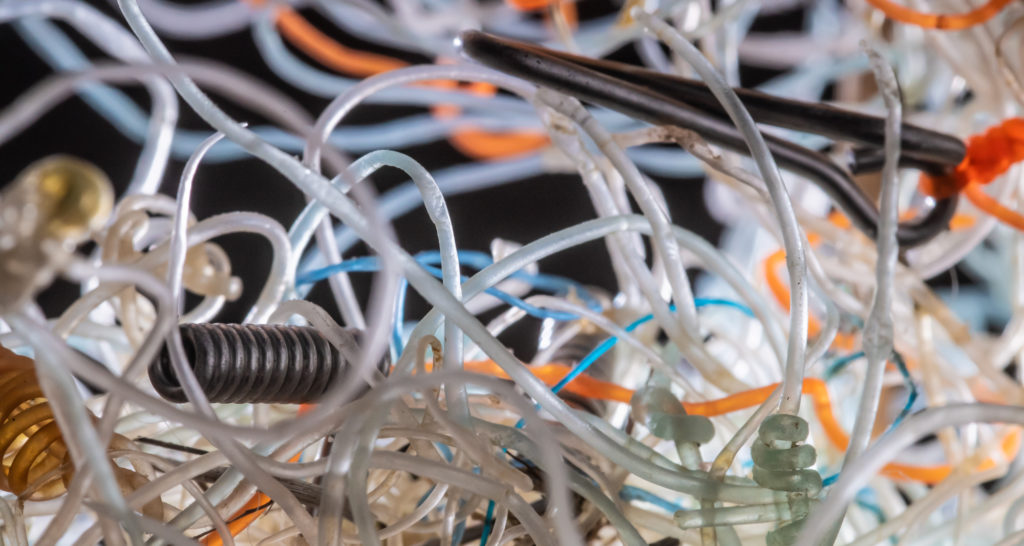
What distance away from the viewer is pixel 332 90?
2.72ft

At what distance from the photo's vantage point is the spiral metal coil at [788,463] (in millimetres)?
300

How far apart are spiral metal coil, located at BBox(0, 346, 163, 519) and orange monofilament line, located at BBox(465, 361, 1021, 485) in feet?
0.43

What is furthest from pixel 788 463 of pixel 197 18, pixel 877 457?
pixel 197 18

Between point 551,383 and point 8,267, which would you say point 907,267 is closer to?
point 551,383

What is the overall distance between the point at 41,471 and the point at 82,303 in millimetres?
100

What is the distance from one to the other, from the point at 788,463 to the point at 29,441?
0.25 meters

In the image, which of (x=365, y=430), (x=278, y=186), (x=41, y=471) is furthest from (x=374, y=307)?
(x=278, y=186)

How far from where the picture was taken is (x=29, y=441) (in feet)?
0.98

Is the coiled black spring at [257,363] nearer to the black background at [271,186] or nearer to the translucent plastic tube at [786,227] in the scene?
the translucent plastic tube at [786,227]

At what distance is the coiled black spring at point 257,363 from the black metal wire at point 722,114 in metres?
0.12

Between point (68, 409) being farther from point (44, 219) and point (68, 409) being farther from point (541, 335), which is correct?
point (541, 335)

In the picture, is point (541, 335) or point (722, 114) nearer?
point (722, 114)

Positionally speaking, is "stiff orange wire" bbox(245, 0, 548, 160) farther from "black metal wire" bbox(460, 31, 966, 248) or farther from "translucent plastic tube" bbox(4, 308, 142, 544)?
"translucent plastic tube" bbox(4, 308, 142, 544)

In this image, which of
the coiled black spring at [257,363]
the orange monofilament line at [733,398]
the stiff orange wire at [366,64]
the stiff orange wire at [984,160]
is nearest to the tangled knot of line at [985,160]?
the stiff orange wire at [984,160]
